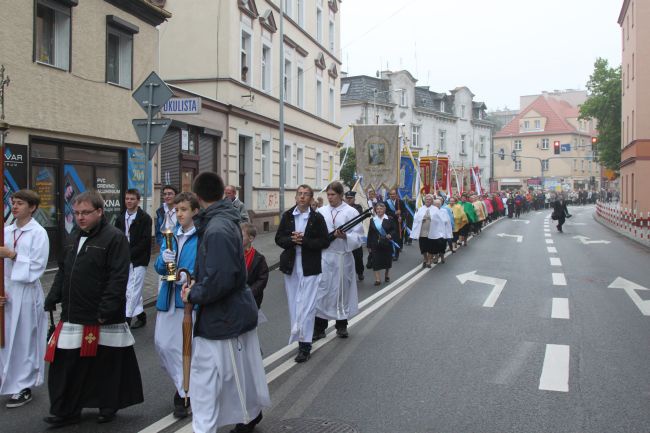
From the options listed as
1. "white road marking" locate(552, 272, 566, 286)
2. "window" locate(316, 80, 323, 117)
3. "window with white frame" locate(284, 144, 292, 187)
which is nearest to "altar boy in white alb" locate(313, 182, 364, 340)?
"white road marking" locate(552, 272, 566, 286)

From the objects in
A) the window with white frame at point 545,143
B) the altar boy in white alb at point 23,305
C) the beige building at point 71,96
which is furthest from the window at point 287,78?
the window with white frame at point 545,143

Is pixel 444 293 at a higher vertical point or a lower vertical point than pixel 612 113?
lower

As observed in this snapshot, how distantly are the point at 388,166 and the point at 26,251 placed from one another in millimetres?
17058

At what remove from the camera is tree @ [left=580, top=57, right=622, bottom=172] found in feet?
178

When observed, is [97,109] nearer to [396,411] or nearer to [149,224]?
[149,224]

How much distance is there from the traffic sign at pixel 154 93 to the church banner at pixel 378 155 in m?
11.7

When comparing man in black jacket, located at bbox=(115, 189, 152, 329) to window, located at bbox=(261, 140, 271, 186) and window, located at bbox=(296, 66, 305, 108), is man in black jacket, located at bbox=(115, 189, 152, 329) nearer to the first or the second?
window, located at bbox=(261, 140, 271, 186)

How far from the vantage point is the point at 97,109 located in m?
15.6

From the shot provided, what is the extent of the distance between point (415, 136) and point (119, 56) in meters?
48.9

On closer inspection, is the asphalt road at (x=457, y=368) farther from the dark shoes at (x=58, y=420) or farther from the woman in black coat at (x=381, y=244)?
the woman in black coat at (x=381, y=244)

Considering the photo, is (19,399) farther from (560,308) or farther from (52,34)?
(52,34)

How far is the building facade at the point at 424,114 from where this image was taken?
5759 centimetres

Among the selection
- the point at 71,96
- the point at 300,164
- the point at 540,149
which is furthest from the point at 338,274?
the point at 540,149

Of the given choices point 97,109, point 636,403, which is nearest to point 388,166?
point 97,109
